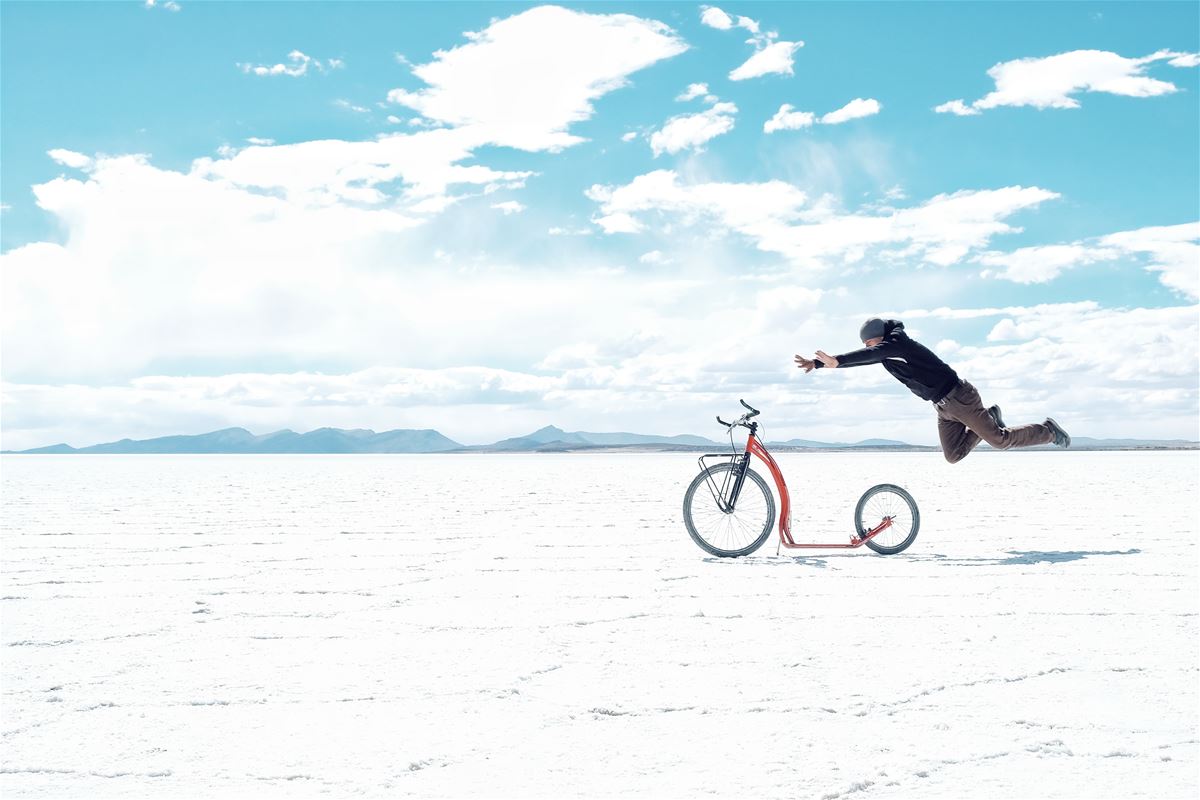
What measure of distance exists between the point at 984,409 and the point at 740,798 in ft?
16.6

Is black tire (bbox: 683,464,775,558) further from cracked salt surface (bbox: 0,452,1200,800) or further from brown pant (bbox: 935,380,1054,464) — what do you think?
brown pant (bbox: 935,380,1054,464)

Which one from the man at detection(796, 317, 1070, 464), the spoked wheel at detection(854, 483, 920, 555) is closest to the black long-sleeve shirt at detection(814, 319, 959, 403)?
the man at detection(796, 317, 1070, 464)

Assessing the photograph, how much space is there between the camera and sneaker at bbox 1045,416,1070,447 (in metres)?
6.82

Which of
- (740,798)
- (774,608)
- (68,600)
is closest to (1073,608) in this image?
(774,608)

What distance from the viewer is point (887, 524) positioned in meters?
6.48

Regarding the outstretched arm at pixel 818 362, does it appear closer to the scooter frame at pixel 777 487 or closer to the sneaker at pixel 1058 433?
the scooter frame at pixel 777 487

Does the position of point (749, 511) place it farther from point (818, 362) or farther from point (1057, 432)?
point (1057, 432)

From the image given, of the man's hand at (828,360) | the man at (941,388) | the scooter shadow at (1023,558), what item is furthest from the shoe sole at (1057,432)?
the man's hand at (828,360)

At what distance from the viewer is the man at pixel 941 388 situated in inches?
242

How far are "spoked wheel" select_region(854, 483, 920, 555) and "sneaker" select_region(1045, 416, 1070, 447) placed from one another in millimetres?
1217

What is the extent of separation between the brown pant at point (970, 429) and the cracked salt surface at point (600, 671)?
76cm

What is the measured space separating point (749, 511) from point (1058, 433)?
2430 millimetres

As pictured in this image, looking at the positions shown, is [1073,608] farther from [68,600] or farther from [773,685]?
[68,600]

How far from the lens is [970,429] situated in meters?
6.80
